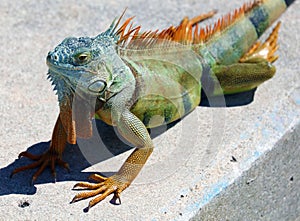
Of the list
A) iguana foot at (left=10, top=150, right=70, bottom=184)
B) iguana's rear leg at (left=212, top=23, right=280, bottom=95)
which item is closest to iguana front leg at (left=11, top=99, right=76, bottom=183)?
iguana foot at (left=10, top=150, right=70, bottom=184)

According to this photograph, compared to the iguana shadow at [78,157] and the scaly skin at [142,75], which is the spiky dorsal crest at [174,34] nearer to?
the scaly skin at [142,75]

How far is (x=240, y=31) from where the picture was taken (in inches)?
152

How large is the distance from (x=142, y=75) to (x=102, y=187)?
62 cm

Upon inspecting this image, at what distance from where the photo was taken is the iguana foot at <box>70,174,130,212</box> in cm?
288

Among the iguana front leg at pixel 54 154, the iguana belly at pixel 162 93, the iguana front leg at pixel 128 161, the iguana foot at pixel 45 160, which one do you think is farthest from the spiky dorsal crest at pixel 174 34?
the iguana foot at pixel 45 160

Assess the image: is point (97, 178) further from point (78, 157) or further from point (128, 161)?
point (78, 157)

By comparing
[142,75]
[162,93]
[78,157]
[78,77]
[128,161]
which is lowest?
[78,157]

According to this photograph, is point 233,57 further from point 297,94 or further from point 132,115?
point 132,115

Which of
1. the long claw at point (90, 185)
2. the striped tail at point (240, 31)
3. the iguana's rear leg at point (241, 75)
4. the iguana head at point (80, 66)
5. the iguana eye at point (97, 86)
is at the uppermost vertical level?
the iguana head at point (80, 66)

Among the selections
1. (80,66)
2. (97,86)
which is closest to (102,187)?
(97,86)

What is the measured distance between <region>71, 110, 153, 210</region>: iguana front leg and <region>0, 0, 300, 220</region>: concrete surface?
0.07m

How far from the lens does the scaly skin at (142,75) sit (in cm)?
287

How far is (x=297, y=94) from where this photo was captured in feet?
12.1

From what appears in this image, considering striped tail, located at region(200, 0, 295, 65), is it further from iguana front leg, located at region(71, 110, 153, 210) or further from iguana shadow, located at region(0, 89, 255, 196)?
iguana front leg, located at region(71, 110, 153, 210)
